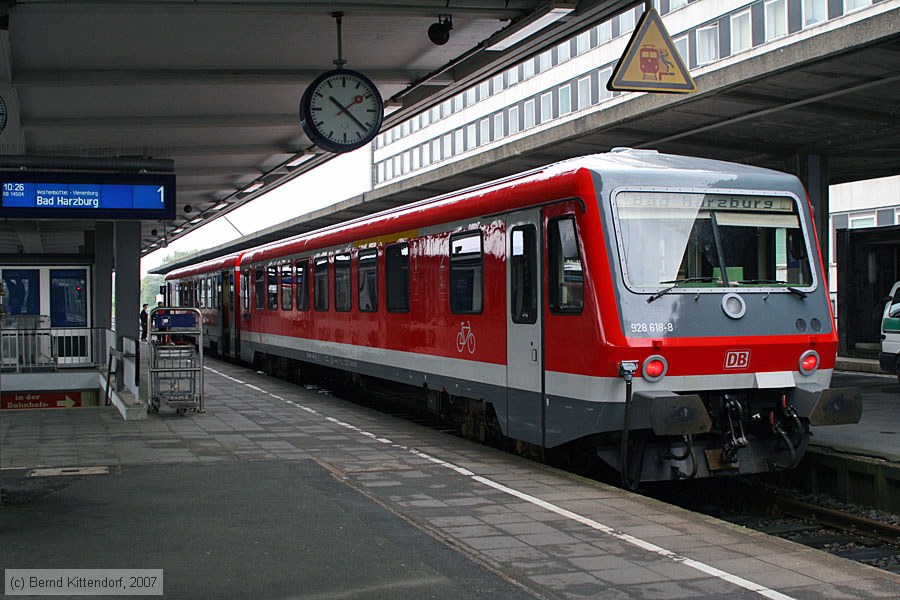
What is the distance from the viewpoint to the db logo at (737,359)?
29.3 ft

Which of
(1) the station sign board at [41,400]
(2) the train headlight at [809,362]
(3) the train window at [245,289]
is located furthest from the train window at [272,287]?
(2) the train headlight at [809,362]

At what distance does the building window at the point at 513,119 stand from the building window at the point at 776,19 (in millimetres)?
18188

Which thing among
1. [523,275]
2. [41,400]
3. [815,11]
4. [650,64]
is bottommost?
[41,400]

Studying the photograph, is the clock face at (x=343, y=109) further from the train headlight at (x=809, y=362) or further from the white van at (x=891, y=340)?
the white van at (x=891, y=340)

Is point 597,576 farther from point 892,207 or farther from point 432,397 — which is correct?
point 892,207

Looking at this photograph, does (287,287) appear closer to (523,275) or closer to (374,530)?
(523,275)

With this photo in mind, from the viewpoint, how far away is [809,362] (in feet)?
30.4

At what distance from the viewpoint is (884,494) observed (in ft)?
30.7

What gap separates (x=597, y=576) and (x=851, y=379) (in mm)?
15512

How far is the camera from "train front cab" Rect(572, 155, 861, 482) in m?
8.63

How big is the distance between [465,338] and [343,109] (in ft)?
9.78

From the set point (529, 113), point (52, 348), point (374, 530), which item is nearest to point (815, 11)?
point (529, 113)

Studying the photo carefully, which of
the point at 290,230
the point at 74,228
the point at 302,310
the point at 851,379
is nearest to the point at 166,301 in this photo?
the point at 290,230

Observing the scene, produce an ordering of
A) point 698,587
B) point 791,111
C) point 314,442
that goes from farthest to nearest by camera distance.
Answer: point 791,111, point 314,442, point 698,587
